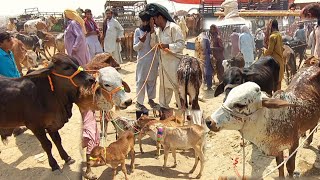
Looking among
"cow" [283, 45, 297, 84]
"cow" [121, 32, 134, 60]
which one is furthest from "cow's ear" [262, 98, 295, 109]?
"cow" [121, 32, 134, 60]

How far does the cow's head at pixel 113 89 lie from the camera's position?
472cm

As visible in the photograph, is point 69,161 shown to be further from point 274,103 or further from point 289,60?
point 289,60

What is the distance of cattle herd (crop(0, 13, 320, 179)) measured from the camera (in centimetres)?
381

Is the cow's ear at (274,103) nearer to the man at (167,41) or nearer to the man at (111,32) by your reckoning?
the man at (167,41)

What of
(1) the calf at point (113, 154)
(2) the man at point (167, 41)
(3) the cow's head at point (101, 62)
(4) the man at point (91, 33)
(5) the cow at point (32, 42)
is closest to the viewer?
(1) the calf at point (113, 154)

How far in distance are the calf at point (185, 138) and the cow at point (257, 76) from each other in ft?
2.34

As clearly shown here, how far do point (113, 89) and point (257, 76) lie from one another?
2712mm

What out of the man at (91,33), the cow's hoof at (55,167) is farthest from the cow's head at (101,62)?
the man at (91,33)

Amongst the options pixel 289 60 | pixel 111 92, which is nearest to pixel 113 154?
pixel 111 92

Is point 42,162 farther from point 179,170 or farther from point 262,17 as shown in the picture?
point 262,17

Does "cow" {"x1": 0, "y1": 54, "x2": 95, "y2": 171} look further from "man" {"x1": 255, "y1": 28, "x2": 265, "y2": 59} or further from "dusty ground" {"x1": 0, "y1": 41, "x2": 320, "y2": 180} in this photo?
"man" {"x1": 255, "y1": 28, "x2": 265, "y2": 59}

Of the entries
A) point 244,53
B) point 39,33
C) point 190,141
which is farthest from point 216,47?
point 39,33

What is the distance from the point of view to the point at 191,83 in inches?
256

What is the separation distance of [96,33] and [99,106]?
6.54 metres
